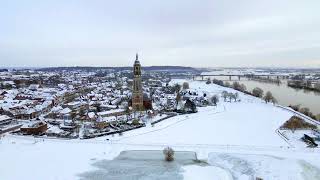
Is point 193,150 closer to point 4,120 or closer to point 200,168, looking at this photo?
point 200,168

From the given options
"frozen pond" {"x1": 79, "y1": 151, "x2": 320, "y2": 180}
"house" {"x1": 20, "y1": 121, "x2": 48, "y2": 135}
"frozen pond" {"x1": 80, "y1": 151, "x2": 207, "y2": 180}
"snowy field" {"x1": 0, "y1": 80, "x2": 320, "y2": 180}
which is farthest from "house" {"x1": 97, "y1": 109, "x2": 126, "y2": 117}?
"frozen pond" {"x1": 79, "y1": 151, "x2": 320, "y2": 180}

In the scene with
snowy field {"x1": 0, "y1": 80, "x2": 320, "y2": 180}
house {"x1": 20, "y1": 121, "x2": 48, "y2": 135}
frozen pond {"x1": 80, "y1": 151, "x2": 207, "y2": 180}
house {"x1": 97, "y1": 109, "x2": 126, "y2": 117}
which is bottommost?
frozen pond {"x1": 80, "y1": 151, "x2": 207, "y2": 180}

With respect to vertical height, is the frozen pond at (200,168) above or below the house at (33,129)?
below

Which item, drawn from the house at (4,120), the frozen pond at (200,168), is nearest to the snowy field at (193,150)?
the frozen pond at (200,168)

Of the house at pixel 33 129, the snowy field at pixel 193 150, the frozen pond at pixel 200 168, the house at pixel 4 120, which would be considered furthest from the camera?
the house at pixel 4 120

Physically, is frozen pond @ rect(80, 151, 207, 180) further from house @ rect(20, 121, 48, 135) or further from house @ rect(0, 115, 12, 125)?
house @ rect(0, 115, 12, 125)

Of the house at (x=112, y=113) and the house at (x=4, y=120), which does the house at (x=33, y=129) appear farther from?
the house at (x=112, y=113)

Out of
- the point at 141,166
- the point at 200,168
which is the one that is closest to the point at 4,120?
the point at 141,166
